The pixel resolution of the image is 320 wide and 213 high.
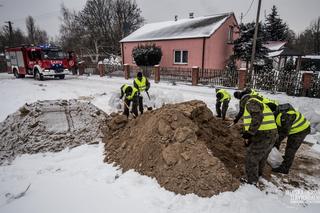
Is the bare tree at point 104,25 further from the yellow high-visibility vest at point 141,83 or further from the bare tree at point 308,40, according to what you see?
the bare tree at point 308,40

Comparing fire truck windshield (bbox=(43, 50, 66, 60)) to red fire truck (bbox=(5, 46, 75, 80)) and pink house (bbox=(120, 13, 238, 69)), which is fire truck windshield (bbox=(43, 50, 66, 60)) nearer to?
red fire truck (bbox=(5, 46, 75, 80))

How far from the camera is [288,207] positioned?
10.8 ft

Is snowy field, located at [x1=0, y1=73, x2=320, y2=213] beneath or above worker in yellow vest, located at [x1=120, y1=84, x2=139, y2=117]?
beneath

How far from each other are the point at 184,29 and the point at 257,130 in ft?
60.2

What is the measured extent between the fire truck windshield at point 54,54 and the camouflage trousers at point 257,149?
Answer: 1617 centimetres

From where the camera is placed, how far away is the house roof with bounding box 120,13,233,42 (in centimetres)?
1792

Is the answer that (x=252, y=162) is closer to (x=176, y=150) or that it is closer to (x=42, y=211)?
(x=176, y=150)

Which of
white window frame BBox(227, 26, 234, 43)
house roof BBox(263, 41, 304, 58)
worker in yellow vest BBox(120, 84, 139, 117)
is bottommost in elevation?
worker in yellow vest BBox(120, 84, 139, 117)

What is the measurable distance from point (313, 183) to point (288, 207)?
116 centimetres

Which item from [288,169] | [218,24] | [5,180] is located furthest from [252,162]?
[218,24]

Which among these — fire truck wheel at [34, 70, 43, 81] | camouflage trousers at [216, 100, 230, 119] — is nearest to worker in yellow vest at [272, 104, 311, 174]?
camouflage trousers at [216, 100, 230, 119]

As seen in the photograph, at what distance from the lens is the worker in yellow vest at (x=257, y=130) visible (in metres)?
3.32

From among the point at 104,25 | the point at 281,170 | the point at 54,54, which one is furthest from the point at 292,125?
the point at 104,25

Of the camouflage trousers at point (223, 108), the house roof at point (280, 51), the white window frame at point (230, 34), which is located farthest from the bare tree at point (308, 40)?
the camouflage trousers at point (223, 108)
